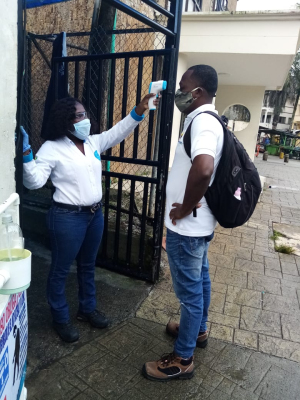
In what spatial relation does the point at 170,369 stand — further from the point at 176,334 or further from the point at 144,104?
the point at 144,104

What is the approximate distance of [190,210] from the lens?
1.91 m

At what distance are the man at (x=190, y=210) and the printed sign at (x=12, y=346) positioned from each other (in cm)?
95

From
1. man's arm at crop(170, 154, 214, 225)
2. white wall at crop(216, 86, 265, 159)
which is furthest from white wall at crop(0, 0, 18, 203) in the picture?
white wall at crop(216, 86, 265, 159)

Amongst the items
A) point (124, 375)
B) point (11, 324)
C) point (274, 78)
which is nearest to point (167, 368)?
point (124, 375)

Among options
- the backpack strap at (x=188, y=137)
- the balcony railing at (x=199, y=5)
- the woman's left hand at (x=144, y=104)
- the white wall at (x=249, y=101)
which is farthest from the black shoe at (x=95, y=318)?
the white wall at (x=249, y=101)

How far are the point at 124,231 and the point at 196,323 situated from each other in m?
1.69

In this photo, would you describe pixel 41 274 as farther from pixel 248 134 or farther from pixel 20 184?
pixel 248 134

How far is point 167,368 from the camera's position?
2170 millimetres

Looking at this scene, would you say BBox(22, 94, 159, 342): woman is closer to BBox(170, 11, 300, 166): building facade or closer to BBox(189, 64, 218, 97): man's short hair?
BBox(189, 64, 218, 97): man's short hair

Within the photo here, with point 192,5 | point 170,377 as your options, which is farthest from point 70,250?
point 192,5

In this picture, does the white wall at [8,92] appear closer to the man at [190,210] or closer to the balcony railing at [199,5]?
the man at [190,210]

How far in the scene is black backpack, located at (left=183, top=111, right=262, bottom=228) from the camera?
1.89 metres

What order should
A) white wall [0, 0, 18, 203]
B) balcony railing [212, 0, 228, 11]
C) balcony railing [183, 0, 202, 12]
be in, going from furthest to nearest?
balcony railing [212, 0, 228, 11]
balcony railing [183, 0, 202, 12]
white wall [0, 0, 18, 203]

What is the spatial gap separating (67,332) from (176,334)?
2.85 ft
